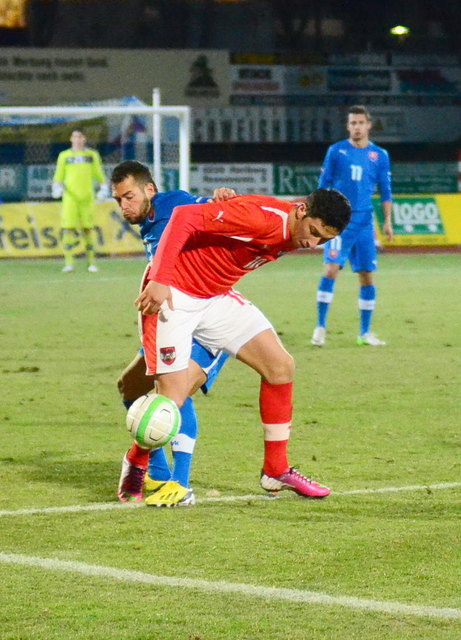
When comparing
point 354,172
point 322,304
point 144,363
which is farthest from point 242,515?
point 354,172

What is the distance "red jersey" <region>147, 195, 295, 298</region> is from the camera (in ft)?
18.7

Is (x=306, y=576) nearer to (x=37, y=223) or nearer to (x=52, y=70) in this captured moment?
(x=37, y=223)

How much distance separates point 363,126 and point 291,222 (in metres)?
6.29

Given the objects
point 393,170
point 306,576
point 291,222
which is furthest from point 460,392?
point 393,170

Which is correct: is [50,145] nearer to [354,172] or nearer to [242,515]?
[354,172]

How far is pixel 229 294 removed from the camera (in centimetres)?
621

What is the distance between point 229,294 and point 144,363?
1.78 ft

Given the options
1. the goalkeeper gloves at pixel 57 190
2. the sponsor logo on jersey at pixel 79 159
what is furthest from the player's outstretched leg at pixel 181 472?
the sponsor logo on jersey at pixel 79 159

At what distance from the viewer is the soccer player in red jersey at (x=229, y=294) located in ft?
18.8

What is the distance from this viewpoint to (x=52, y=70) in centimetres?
3303

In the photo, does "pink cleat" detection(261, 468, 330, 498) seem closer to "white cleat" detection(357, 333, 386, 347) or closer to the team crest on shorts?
the team crest on shorts

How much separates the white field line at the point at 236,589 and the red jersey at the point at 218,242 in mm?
1348

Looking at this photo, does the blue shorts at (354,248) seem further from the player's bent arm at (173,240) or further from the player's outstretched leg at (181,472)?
the player's bent arm at (173,240)

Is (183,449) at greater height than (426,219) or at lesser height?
greater
